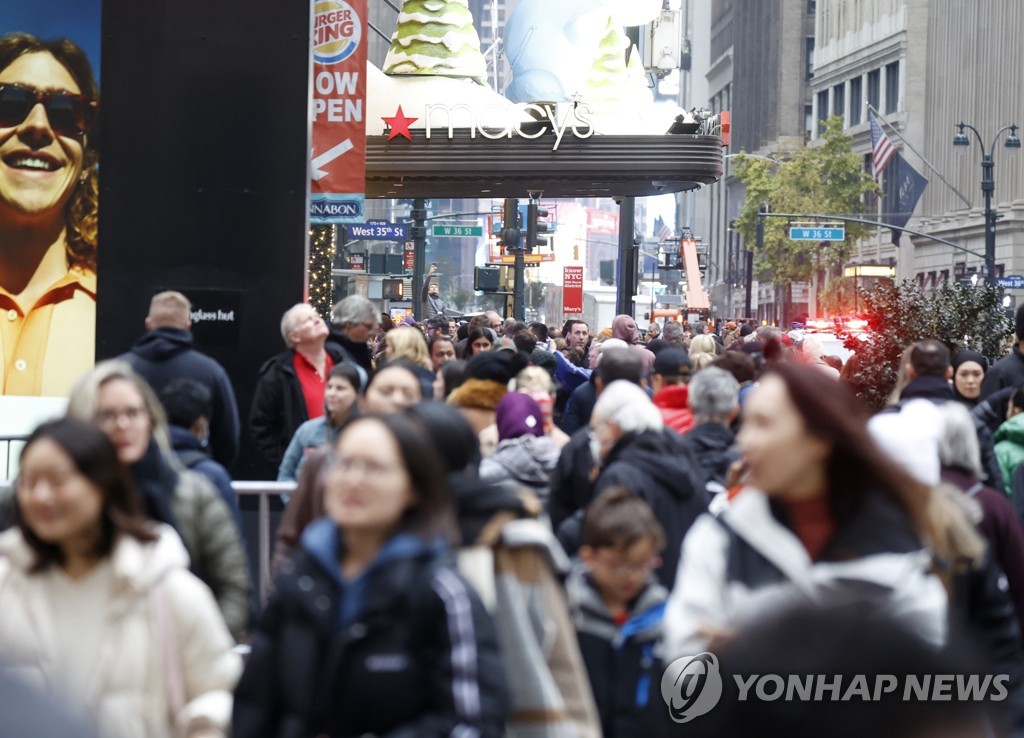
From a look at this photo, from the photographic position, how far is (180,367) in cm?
885

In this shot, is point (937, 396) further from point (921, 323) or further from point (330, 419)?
point (921, 323)

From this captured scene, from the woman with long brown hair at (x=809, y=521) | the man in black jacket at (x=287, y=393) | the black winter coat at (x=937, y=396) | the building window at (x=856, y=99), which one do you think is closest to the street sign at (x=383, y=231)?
the man in black jacket at (x=287, y=393)

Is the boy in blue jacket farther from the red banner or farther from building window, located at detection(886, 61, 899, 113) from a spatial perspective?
building window, located at detection(886, 61, 899, 113)

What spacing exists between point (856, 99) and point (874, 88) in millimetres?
4627

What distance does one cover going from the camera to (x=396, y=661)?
151 inches

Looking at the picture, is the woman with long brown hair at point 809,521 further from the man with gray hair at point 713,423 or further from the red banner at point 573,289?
the red banner at point 573,289

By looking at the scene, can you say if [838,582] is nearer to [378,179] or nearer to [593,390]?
[593,390]

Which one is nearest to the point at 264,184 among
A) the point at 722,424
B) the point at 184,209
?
the point at 184,209

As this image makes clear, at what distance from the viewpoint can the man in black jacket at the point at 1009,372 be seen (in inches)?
468

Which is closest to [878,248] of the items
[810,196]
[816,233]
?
[810,196]

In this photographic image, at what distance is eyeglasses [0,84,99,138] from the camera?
12.1 metres

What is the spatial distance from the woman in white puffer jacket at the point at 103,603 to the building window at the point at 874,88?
3696 inches

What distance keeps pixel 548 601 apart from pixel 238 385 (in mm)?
7693

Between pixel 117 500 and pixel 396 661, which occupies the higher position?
pixel 117 500
